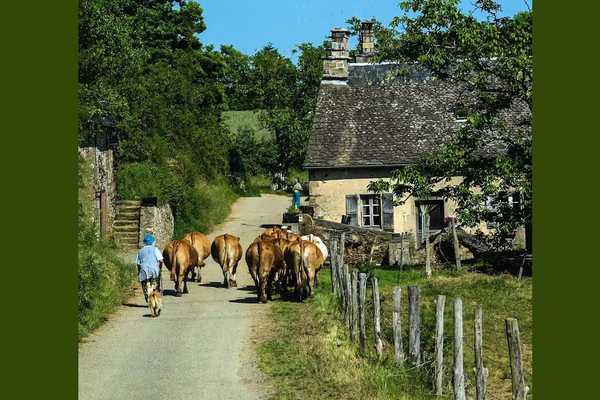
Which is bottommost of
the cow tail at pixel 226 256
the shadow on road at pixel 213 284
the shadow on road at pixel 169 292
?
the shadow on road at pixel 169 292

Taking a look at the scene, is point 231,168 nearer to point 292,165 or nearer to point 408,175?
point 292,165

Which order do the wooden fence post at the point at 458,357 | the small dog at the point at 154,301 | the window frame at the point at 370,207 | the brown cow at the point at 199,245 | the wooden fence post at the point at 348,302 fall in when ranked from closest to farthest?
the wooden fence post at the point at 458,357
the wooden fence post at the point at 348,302
the small dog at the point at 154,301
the brown cow at the point at 199,245
the window frame at the point at 370,207

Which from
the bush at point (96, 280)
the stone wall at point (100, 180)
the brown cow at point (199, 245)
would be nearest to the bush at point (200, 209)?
the stone wall at point (100, 180)

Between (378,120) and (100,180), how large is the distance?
490 inches

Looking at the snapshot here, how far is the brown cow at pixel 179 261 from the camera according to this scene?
25.9 meters

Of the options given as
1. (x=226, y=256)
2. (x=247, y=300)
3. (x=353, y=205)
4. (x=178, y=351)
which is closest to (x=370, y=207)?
(x=353, y=205)

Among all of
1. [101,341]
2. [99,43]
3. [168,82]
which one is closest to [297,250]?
[101,341]

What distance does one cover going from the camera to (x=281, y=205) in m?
57.2

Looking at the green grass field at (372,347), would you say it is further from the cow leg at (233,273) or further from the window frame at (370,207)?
the window frame at (370,207)

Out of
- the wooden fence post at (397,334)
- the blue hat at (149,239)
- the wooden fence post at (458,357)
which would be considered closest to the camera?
the wooden fence post at (458,357)

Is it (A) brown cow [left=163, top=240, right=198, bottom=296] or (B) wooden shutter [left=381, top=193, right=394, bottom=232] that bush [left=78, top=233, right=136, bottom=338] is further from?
(B) wooden shutter [left=381, top=193, right=394, bottom=232]

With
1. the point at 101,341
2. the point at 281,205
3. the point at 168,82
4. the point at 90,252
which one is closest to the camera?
the point at 101,341

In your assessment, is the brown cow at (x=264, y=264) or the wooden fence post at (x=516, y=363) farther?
the brown cow at (x=264, y=264)

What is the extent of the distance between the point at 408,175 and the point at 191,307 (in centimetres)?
905
